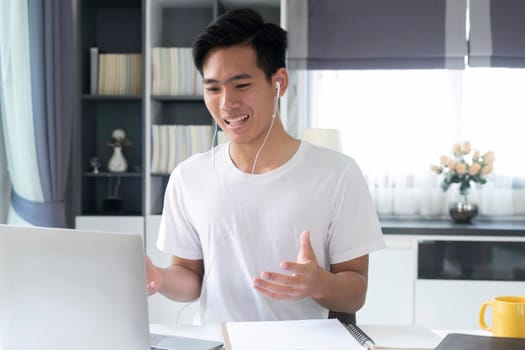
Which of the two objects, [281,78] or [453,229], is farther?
[453,229]

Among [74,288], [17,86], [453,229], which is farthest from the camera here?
[453,229]

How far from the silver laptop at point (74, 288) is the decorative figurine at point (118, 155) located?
2364 mm

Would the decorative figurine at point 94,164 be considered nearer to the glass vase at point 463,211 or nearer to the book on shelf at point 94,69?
the book on shelf at point 94,69

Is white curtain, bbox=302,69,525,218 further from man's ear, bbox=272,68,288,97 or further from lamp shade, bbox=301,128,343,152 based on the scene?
man's ear, bbox=272,68,288,97

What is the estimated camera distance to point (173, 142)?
11.3 feet

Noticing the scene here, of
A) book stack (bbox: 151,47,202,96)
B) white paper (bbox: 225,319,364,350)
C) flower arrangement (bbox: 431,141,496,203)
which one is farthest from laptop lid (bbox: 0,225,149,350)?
flower arrangement (bbox: 431,141,496,203)

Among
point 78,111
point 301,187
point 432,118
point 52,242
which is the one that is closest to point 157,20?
point 78,111

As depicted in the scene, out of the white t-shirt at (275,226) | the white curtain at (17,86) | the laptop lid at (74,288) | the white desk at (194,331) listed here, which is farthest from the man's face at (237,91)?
the white curtain at (17,86)

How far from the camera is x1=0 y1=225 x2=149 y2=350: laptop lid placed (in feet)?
3.71

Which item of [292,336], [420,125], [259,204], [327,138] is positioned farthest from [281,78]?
[420,125]

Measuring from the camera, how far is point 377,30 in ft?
12.0

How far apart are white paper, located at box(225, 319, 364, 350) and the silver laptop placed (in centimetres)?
23

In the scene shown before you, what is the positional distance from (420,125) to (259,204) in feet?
7.19

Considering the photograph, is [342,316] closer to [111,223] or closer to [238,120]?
[238,120]
